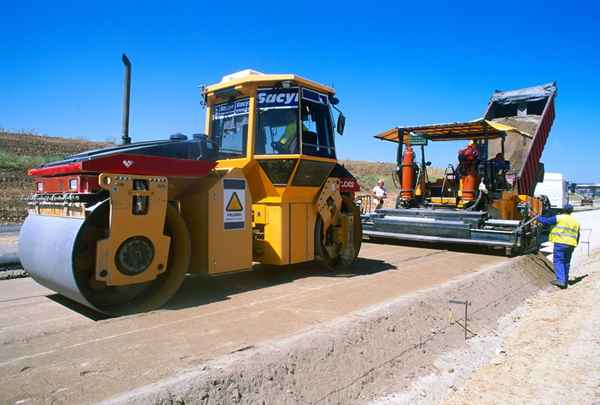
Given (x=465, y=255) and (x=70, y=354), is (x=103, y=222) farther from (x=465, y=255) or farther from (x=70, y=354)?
(x=465, y=255)

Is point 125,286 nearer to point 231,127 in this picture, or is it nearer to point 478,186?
point 231,127

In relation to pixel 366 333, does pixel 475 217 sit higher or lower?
higher

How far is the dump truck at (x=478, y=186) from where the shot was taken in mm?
9578

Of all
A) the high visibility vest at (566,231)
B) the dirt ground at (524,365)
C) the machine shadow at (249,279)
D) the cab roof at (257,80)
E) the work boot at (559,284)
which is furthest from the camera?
the work boot at (559,284)

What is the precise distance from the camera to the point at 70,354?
3.44 metres

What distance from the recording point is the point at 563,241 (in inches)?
312

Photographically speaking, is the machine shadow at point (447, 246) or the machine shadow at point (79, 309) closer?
the machine shadow at point (79, 309)

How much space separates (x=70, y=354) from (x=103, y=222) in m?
1.39

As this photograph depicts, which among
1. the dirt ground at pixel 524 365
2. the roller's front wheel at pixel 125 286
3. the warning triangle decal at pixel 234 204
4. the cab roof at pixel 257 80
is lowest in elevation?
the dirt ground at pixel 524 365

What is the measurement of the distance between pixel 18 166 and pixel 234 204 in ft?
59.3

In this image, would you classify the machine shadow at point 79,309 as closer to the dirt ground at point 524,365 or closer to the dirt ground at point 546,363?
the dirt ground at point 524,365

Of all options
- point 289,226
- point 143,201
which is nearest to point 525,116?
point 289,226

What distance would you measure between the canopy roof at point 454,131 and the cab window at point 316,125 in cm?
497

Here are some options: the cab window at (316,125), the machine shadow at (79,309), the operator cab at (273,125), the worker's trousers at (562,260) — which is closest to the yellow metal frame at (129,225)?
the machine shadow at (79,309)
